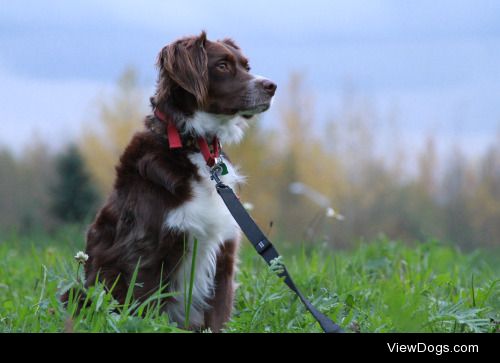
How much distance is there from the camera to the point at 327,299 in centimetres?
392

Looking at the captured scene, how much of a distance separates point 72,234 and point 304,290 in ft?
12.4

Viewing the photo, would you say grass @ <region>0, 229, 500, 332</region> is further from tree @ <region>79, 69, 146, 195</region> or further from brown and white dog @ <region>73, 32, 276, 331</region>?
tree @ <region>79, 69, 146, 195</region>

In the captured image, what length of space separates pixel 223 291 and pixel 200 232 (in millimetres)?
461

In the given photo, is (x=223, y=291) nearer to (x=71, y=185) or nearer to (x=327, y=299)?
(x=327, y=299)

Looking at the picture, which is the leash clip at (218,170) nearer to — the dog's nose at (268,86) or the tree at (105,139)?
the dog's nose at (268,86)

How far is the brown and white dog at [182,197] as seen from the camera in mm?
3979

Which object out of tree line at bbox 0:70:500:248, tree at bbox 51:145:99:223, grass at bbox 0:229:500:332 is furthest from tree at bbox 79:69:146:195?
grass at bbox 0:229:500:332

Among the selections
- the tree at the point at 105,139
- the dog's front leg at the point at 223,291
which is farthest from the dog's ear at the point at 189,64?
the tree at the point at 105,139

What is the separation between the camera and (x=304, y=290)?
4641mm

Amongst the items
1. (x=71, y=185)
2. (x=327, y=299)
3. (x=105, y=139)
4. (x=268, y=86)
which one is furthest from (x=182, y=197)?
(x=105, y=139)

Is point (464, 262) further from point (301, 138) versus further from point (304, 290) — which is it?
point (301, 138)

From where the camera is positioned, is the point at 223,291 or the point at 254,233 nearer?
the point at 254,233

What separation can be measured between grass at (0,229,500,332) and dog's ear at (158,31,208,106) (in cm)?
120
